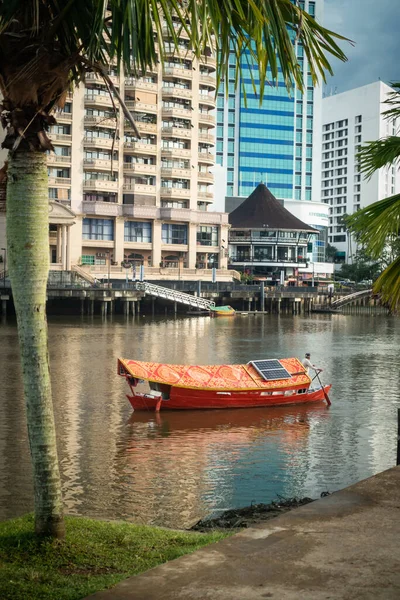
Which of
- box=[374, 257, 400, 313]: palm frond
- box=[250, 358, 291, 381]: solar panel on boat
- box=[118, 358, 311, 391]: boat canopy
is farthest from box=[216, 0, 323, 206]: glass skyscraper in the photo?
box=[374, 257, 400, 313]: palm frond

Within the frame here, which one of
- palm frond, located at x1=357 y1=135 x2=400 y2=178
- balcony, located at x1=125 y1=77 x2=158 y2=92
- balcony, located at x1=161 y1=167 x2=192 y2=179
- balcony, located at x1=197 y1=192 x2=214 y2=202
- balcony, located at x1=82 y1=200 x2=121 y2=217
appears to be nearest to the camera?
palm frond, located at x1=357 y1=135 x2=400 y2=178

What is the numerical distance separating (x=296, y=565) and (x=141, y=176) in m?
102

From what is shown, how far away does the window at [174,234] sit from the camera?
365 ft

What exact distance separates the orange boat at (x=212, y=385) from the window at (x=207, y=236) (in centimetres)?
8260

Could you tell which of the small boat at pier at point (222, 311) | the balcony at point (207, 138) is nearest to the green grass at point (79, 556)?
the small boat at pier at point (222, 311)

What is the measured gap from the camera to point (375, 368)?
4797 centimetres

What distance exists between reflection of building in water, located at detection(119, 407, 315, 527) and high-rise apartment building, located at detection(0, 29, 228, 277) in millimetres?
69682

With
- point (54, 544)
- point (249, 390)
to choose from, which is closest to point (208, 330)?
point (249, 390)

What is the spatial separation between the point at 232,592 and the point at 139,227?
338 ft

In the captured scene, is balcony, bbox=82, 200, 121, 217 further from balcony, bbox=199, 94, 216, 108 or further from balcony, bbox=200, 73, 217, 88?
balcony, bbox=200, 73, 217, 88

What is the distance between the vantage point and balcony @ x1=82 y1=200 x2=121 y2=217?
4043 inches

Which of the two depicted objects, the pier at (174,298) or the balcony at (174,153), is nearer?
the pier at (174,298)

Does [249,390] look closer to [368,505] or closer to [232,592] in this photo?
[368,505]

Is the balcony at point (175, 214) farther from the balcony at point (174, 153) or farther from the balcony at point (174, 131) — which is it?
the balcony at point (174, 131)
